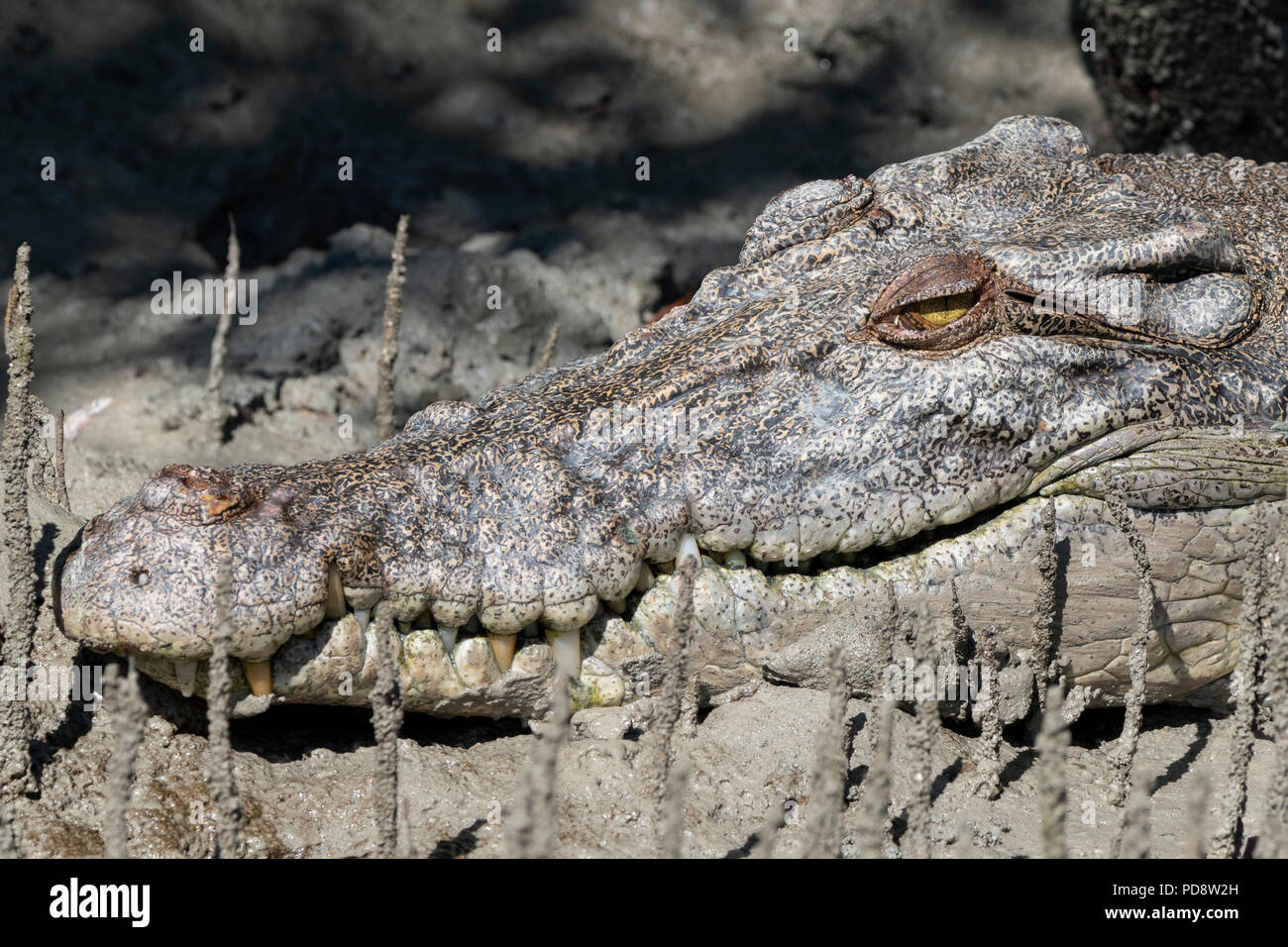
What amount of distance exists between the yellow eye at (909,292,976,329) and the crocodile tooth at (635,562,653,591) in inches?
39.9

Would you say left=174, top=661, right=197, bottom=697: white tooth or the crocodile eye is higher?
the crocodile eye

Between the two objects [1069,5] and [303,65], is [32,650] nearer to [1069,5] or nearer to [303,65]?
[303,65]

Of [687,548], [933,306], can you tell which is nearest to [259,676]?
[687,548]

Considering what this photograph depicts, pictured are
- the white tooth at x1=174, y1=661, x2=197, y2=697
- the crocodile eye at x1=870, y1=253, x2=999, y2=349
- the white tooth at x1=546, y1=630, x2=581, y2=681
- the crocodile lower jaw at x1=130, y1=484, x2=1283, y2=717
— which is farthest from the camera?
the crocodile eye at x1=870, y1=253, x2=999, y2=349

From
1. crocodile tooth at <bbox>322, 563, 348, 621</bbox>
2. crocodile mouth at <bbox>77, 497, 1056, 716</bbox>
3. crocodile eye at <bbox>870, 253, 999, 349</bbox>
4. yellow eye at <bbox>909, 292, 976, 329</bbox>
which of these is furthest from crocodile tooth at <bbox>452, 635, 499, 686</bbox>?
yellow eye at <bbox>909, 292, 976, 329</bbox>

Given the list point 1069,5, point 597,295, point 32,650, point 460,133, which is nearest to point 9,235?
point 460,133

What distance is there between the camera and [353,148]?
7.07m

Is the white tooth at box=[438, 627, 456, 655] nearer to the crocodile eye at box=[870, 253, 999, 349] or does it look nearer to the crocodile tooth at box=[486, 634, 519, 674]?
the crocodile tooth at box=[486, 634, 519, 674]

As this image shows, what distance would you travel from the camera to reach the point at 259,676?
3059mm

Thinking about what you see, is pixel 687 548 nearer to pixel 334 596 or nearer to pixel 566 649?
pixel 566 649

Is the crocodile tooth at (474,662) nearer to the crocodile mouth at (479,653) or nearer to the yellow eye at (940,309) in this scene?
the crocodile mouth at (479,653)

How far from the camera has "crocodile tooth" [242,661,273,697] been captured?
10.0 ft

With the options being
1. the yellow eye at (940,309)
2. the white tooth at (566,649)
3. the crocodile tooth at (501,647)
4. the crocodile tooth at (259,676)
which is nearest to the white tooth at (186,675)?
the crocodile tooth at (259,676)

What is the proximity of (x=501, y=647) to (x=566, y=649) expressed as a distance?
167mm
